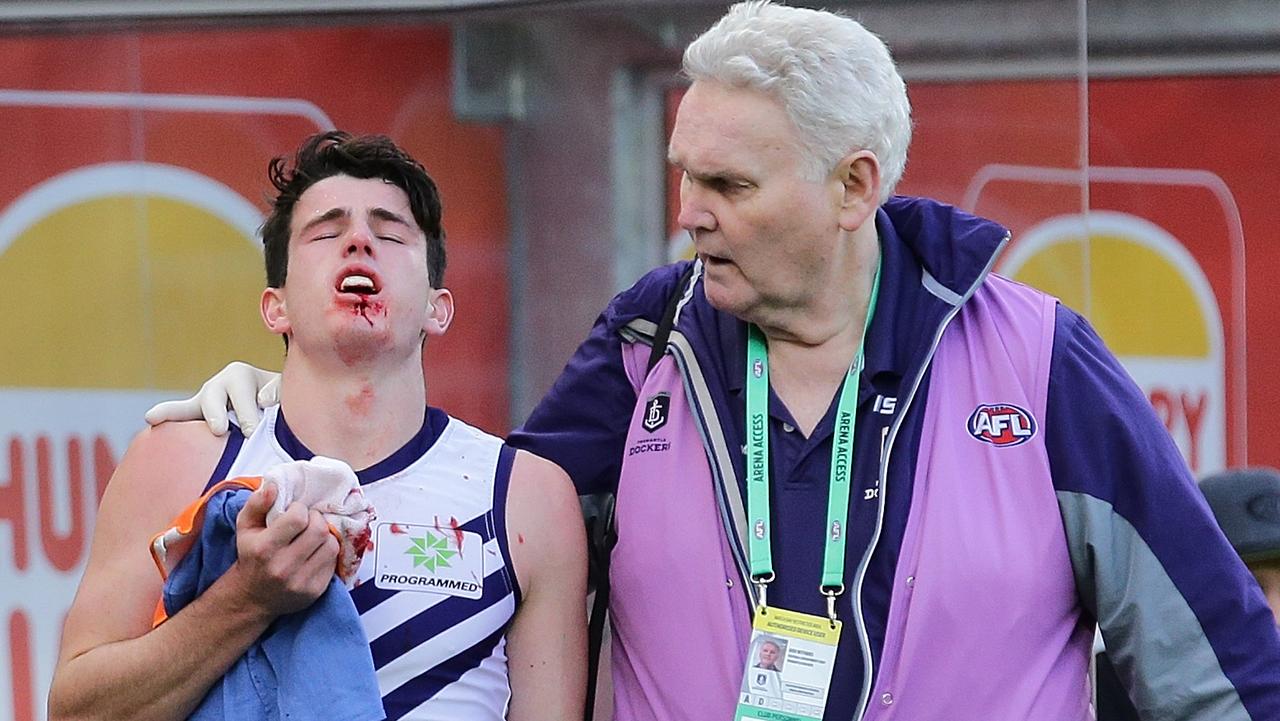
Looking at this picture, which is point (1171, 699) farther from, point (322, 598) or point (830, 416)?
point (322, 598)

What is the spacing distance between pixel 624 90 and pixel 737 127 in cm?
284

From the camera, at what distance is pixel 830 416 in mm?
2611

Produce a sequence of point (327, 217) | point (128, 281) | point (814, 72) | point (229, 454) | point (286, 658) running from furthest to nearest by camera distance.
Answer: point (128, 281) → point (327, 217) → point (229, 454) → point (814, 72) → point (286, 658)

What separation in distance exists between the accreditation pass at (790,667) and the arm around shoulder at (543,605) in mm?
316

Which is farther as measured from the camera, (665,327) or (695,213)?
(665,327)

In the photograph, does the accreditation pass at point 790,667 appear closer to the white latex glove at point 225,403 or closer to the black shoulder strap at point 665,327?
the black shoulder strap at point 665,327

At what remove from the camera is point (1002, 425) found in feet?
8.33

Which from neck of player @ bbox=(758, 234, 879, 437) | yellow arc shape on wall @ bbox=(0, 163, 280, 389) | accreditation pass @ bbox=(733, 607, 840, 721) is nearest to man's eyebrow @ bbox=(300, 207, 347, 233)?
neck of player @ bbox=(758, 234, 879, 437)

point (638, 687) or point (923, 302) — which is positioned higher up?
point (923, 302)

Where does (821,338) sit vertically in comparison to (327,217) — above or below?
below

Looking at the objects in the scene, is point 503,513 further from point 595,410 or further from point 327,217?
point 327,217

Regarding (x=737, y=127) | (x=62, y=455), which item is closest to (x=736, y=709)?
(x=737, y=127)

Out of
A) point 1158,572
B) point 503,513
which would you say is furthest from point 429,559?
point 1158,572

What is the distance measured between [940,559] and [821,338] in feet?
1.24
